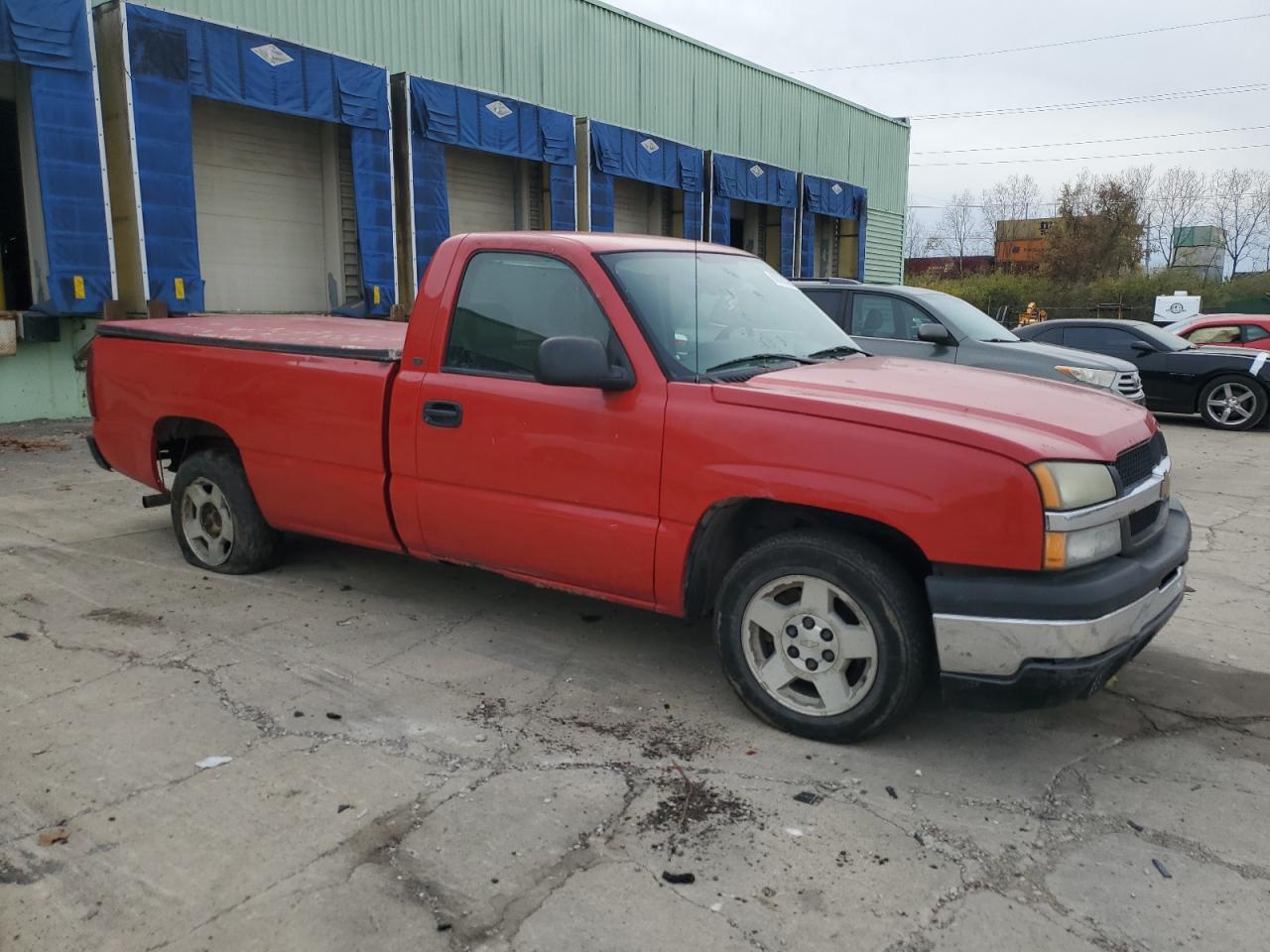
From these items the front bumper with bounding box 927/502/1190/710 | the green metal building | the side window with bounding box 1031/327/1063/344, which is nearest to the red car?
the side window with bounding box 1031/327/1063/344

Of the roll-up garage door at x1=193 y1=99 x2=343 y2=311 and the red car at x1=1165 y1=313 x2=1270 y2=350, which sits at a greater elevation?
the roll-up garage door at x1=193 y1=99 x2=343 y2=311

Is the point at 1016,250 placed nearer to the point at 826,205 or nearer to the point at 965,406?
the point at 826,205

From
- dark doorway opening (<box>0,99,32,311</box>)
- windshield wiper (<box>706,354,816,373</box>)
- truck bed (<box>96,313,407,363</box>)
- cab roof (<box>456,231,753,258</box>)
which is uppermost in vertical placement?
dark doorway opening (<box>0,99,32,311</box>)

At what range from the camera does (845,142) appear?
90.2 feet

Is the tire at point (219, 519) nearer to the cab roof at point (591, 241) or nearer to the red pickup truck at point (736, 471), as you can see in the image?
the red pickup truck at point (736, 471)

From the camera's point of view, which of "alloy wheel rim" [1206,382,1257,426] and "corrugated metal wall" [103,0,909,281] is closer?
"alloy wheel rim" [1206,382,1257,426]

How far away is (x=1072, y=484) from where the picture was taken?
3.18 m

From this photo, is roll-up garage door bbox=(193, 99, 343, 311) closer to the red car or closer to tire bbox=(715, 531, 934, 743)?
tire bbox=(715, 531, 934, 743)

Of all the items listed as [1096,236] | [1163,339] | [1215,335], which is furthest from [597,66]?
[1096,236]

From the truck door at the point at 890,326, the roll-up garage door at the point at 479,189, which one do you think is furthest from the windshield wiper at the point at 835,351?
the roll-up garage door at the point at 479,189

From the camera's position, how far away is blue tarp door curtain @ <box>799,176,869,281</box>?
1017 inches

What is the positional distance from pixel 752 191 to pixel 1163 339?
11.7 metres

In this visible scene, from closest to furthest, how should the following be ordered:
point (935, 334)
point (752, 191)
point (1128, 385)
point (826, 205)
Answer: point (935, 334), point (1128, 385), point (752, 191), point (826, 205)

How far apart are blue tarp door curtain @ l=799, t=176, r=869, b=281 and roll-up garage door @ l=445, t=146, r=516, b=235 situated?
9845 mm
